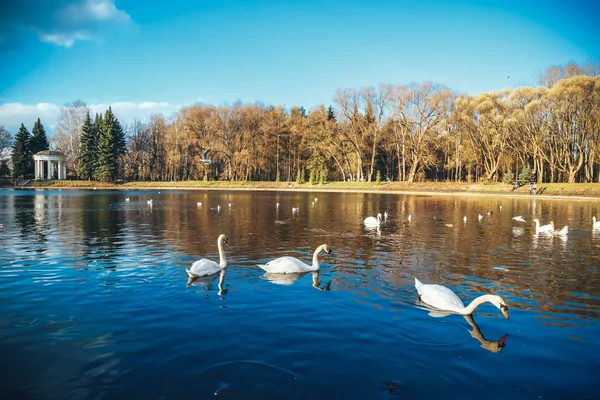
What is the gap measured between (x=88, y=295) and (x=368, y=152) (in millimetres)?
78608

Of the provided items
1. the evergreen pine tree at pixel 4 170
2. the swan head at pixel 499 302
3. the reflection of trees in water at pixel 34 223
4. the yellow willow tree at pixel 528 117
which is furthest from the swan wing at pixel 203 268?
the evergreen pine tree at pixel 4 170

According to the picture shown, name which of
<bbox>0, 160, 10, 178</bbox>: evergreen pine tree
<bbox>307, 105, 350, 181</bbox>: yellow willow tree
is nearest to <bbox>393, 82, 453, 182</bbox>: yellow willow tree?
<bbox>307, 105, 350, 181</bbox>: yellow willow tree

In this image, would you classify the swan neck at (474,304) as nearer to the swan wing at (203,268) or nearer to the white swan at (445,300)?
the white swan at (445,300)

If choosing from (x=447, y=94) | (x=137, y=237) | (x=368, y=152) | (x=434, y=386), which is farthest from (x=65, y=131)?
(x=434, y=386)

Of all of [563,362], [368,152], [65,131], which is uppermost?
[65,131]

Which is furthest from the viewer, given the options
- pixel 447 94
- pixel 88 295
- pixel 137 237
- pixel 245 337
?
pixel 447 94

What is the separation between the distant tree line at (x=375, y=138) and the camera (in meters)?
59.8

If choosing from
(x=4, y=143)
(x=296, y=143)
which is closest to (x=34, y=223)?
(x=296, y=143)

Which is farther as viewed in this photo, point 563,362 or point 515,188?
point 515,188

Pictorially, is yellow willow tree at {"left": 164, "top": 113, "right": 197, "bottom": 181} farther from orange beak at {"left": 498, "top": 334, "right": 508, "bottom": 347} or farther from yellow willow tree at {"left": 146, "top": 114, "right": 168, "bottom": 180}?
orange beak at {"left": 498, "top": 334, "right": 508, "bottom": 347}

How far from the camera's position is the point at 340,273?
39.9 ft

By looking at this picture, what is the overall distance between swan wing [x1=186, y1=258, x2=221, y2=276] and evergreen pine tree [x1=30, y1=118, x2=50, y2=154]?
335 ft

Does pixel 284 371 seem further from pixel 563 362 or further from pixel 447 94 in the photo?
pixel 447 94

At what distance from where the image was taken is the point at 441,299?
8656mm
